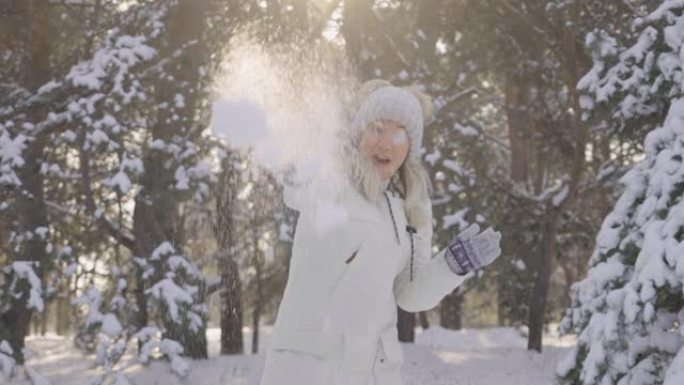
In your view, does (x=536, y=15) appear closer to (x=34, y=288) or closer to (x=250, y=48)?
(x=250, y=48)

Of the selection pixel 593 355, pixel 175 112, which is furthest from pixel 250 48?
pixel 593 355

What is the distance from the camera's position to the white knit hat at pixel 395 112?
3.17m

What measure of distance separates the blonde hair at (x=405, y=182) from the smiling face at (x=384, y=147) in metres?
0.04

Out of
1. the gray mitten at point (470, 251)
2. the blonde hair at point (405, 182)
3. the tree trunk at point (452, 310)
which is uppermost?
the blonde hair at point (405, 182)

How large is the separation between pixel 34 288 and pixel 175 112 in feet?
7.71

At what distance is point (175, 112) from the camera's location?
9.03m

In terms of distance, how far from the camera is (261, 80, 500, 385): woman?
278 centimetres

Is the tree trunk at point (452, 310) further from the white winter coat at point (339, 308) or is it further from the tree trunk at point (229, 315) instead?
the white winter coat at point (339, 308)

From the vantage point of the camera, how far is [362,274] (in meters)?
2.81

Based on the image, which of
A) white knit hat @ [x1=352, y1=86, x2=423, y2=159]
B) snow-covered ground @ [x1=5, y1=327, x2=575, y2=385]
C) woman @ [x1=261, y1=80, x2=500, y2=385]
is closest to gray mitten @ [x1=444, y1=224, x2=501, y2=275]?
woman @ [x1=261, y1=80, x2=500, y2=385]

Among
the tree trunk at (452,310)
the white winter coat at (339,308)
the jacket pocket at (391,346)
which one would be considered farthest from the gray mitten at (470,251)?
the tree trunk at (452,310)

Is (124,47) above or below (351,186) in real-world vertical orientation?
above

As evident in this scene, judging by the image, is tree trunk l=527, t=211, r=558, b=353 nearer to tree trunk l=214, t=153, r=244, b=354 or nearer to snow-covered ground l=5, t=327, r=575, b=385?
snow-covered ground l=5, t=327, r=575, b=385

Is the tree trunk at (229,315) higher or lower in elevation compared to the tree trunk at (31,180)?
lower
